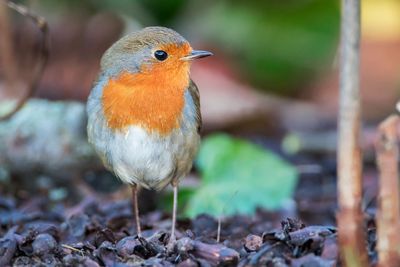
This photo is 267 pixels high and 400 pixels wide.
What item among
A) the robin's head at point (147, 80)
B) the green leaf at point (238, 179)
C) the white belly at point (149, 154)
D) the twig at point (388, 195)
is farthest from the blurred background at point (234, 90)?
the twig at point (388, 195)

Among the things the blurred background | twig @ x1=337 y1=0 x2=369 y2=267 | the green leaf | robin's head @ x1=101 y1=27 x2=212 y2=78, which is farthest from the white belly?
twig @ x1=337 y1=0 x2=369 y2=267

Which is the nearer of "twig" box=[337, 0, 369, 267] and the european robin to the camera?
"twig" box=[337, 0, 369, 267]

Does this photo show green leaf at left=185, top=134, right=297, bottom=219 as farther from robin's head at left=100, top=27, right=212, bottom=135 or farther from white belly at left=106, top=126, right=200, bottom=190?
robin's head at left=100, top=27, right=212, bottom=135

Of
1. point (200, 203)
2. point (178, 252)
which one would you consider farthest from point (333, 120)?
point (178, 252)

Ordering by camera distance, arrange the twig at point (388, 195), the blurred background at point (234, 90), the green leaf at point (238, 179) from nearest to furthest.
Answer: the twig at point (388, 195) < the green leaf at point (238, 179) < the blurred background at point (234, 90)

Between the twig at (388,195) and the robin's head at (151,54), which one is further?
the robin's head at (151,54)

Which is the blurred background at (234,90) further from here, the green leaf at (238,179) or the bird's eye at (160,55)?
the bird's eye at (160,55)
